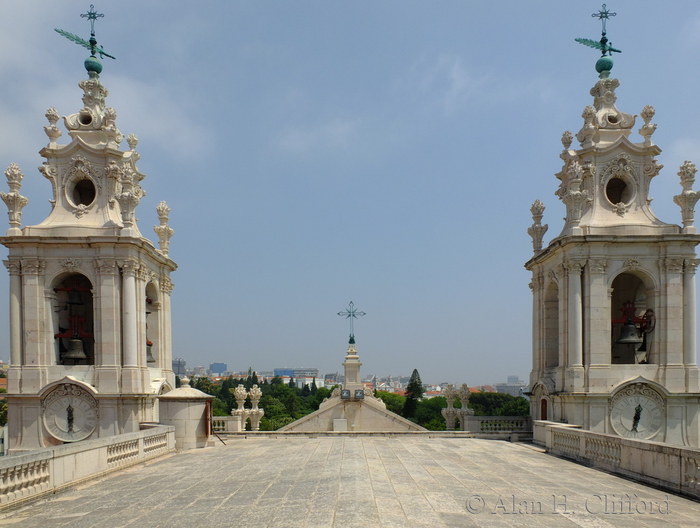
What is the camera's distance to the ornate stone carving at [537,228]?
28688 mm

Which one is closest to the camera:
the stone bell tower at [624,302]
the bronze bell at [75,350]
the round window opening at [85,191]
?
the stone bell tower at [624,302]

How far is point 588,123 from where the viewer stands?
2605 centimetres

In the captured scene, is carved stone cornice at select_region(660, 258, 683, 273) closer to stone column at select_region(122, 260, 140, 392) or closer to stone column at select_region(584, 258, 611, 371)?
stone column at select_region(584, 258, 611, 371)

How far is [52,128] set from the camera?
26641 millimetres

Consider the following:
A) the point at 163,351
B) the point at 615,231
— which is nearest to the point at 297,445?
the point at 163,351

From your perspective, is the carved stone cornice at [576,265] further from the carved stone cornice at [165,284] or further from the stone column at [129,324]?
the carved stone cornice at [165,284]

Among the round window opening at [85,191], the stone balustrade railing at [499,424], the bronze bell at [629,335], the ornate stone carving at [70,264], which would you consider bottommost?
the stone balustrade railing at [499,424]

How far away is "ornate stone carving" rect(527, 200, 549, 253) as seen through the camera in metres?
28.7

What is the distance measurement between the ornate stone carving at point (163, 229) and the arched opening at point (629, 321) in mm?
21079

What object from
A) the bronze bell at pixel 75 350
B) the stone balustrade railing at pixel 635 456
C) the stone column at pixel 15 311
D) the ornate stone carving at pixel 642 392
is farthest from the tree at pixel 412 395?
the stone balustrade railing at pixel 635 456

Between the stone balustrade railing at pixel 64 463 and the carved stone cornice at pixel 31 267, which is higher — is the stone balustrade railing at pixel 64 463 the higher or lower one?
the lower one

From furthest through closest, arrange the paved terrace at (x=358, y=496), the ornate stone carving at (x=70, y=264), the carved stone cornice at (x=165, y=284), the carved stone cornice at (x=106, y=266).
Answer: the carved stone cornice at (x=165, y=284) → the ornate stone carving at (x=70, y=264) → the carved stone cornice at (x=106, y=266) → the paved terrace at (x=358, y=496)

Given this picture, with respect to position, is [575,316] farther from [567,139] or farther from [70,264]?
[70,264]

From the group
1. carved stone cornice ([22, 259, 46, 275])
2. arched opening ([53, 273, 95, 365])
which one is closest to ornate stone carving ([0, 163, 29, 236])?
carved stone cornice ([22, 259, 46, 275])
